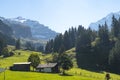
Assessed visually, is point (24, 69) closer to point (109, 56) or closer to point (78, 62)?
point (78, 62)

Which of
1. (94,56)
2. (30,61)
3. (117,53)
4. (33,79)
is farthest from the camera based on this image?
(94,56)

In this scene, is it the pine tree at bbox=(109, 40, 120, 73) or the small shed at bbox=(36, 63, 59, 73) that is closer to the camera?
the small shed at bbox=(36, 63, 59, 73)

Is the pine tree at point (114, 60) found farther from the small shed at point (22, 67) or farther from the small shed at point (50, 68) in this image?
the small shed at point (22, 67)

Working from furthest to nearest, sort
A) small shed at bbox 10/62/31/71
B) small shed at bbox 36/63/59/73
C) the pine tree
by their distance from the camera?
the pine tree → small shed at bbox 10/62/31/71 → small shed at bbox 36/63/59/73

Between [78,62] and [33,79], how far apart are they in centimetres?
8515

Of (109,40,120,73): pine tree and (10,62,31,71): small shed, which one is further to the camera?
(109,40,120,73): pine tree

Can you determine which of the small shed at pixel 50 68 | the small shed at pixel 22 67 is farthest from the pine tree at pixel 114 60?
the small shed at pixel 22 67

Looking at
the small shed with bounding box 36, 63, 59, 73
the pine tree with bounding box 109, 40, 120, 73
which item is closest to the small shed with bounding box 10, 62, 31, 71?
the small shed with bounding box 36, 63, 59, 73

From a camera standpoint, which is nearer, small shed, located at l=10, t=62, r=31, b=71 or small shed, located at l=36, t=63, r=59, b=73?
small shed, located at l=36, t=63, r=59, b=73

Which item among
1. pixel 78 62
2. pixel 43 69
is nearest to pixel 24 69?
pixel 43 69

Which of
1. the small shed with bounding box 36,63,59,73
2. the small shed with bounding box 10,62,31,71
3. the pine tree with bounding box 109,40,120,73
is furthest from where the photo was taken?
the pine tree with bounding box 109,40,120,73

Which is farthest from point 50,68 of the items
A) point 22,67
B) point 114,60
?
point 114,60

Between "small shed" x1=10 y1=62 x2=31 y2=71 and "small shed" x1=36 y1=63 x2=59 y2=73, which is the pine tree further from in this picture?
"small shed" x1=10 y1=62 x2=31 y2=71

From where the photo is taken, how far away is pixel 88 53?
193 meters
